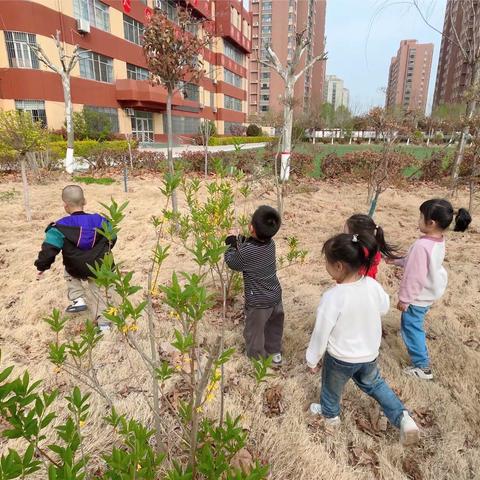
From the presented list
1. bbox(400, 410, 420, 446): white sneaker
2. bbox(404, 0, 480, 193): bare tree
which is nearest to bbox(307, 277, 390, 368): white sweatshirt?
bbox(400, 410, 420, 446): white sneaker

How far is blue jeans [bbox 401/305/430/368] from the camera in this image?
8.20 feet

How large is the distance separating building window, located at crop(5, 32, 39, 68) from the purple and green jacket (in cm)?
2018

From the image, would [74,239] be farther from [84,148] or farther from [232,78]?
[232,78]

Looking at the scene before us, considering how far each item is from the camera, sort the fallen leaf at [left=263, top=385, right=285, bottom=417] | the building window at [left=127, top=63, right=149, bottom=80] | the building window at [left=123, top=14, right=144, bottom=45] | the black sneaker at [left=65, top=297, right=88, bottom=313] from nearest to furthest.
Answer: the fallen leaf at [left=263, top=385, right=285, bottom=417] → the black sneaker at [left=65, top=297, right=88, bottom=313] → the building window at [left=123, top=14, right=144, bottom=45] → the building window at [left=127, top=63, right=149, bottom=80]

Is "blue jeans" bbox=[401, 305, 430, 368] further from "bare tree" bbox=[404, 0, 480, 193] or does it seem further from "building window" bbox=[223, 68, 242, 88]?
"building window" bbox=[223, 68, 242, 88]

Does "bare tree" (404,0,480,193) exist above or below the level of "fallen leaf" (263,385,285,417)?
above

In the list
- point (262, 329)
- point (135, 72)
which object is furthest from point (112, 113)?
point (262, 329)

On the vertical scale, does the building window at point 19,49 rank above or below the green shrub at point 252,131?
above

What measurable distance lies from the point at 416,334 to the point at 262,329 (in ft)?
3.81

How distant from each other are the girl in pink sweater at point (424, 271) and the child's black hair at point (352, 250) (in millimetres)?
704

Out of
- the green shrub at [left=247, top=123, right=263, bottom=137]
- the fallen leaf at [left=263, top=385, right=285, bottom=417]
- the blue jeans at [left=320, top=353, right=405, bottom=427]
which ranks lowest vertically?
the fallen leaf at [left=263, top=385, right=285, bottom=417]

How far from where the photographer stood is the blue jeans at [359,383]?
1.96m

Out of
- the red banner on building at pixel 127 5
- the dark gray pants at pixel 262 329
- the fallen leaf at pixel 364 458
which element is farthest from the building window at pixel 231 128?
the fallen leaf at pixel 364 458

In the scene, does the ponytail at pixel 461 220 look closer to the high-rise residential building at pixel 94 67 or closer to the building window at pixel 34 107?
the high-rise residential building at pixel 94 67
